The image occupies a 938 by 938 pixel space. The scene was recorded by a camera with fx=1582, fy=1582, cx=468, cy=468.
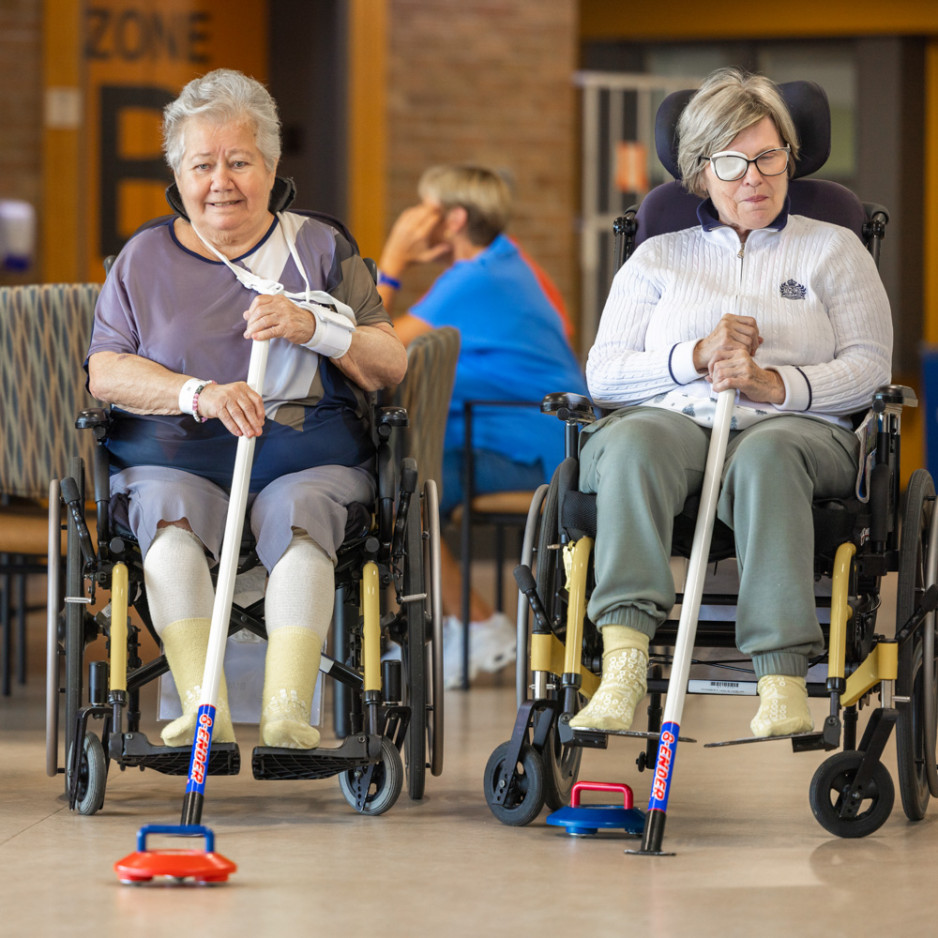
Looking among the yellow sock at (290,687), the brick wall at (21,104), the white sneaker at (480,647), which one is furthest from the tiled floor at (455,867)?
the brick wall at (21,104)

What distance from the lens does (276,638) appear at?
89.1 inches

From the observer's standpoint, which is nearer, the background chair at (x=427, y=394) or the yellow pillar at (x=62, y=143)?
the background chair at (x=427, y=394)

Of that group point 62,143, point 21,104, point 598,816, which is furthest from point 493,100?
point 598,816

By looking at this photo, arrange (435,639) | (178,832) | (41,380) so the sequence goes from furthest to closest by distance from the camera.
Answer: (41,380) → (435,639) → (178,832)

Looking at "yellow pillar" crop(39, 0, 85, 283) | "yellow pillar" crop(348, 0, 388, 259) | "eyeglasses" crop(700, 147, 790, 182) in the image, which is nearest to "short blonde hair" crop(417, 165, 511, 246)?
"eyeglasses" crop(700, 147, 790, 182)

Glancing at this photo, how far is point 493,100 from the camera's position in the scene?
7.46m

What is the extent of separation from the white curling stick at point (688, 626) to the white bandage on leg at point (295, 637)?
48 cm

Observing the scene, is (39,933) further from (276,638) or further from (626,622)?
(626,622)

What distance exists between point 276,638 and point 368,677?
15cm

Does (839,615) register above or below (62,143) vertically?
below

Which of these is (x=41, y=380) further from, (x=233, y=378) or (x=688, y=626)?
(x=688, y=626)

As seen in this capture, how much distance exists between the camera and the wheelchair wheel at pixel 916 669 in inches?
87.7

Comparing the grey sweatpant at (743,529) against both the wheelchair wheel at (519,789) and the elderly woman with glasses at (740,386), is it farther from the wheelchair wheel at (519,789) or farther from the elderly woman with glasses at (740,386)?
the wheelchair wheel at (519,789)

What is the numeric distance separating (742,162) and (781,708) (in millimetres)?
863
